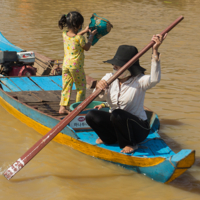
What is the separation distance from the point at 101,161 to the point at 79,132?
0.53 meters

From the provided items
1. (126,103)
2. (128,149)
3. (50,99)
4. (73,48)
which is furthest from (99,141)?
(50,99)

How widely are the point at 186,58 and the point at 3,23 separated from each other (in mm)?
9227

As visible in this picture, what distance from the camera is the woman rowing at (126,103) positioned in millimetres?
3730

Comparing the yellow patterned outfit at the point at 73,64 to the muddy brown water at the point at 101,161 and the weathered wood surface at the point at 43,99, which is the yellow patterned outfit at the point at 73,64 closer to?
Answer: the weathered wood surface at the point at 43,99

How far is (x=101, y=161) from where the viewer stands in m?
4.42

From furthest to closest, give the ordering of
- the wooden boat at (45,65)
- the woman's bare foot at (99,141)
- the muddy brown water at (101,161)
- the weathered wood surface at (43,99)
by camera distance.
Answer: the wooden boat at (45,65)
the weathered wood surface at (43,99)
the woman's bare foot at (99,141)
the muddy brown water at (101,161)

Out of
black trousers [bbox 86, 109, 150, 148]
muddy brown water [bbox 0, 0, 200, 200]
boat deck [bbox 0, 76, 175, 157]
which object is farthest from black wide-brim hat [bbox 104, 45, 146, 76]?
muddy brown water [bbox 0, 0, 200, 200]

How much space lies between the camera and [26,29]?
47.8 ft

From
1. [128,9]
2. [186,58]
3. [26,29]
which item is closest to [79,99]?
[186,58]

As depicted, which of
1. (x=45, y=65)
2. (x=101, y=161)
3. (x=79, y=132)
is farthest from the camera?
(x=45, y=65)

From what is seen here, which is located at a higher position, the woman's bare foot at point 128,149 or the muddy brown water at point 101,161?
the woman's bare foot at point 128,149

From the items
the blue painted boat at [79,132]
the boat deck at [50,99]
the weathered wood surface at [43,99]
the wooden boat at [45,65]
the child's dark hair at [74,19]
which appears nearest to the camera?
the blue painted boat at [79,132]

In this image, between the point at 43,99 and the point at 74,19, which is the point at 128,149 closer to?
the point at 74,19

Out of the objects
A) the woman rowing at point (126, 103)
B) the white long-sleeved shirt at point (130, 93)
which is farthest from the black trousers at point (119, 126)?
the white long-sleeved shirt at point (130, 93)
